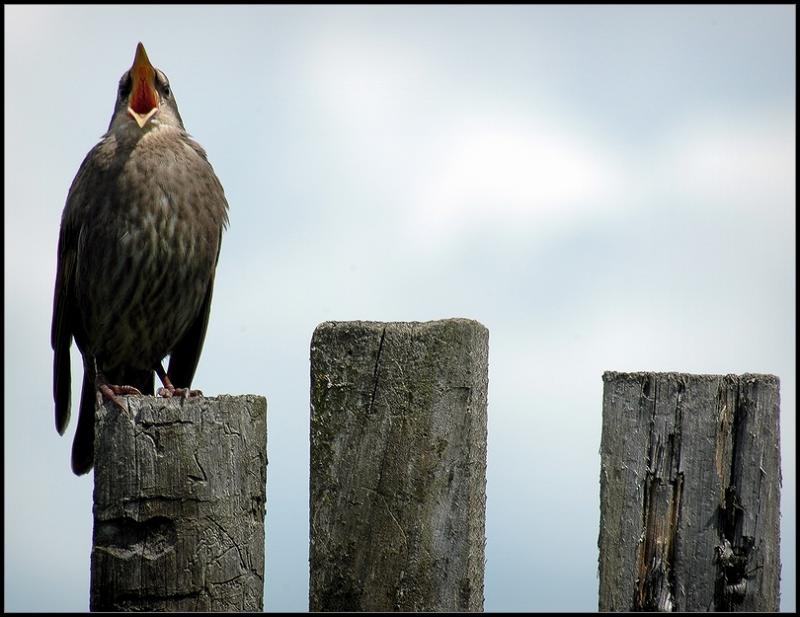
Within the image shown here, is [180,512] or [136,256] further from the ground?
[136,256]

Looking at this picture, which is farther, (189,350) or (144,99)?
(189,350)

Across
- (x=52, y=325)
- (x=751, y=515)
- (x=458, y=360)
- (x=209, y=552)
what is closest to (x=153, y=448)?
(x=209, y=552)

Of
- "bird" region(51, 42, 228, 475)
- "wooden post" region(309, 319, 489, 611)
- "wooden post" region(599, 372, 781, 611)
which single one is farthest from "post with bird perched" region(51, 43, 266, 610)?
"wooden post" region(599, 372, 781, 611)

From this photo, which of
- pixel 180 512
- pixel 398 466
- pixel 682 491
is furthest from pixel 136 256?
pixel 682 491

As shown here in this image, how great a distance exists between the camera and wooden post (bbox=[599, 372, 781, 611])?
2.60m

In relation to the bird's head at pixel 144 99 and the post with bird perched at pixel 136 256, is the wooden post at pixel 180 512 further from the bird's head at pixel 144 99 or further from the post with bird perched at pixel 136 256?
the bird's head at pixel 144 99

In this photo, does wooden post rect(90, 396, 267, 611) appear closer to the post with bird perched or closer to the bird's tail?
the post with bird perched

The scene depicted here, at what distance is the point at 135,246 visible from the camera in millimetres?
4691

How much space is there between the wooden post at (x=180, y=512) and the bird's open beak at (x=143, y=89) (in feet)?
8.64

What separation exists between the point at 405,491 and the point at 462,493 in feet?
0.46

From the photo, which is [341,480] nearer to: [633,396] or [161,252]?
[633,396]

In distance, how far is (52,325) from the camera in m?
5.01

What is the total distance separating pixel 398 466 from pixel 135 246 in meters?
2.62

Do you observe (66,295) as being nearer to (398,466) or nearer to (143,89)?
(143,89)
